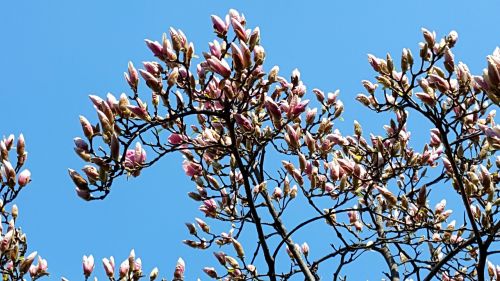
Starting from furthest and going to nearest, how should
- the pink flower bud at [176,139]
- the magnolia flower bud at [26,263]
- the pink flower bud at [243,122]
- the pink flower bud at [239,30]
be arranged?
the magnolia flower bud at [26,263] → the pink flower bud at [176,139] → the pink flower bud at [243,122] → the pink flower bud at [239,30]

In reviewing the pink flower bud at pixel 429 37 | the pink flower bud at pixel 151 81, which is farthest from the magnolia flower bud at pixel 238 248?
the pink flower bud at pixel 429 37

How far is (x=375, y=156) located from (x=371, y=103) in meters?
0.39

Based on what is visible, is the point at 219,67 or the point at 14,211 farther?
the point at 14,211

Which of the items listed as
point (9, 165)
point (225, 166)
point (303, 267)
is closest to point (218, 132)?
point (225, 166)

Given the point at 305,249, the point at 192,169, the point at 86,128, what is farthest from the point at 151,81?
the point at 305,249

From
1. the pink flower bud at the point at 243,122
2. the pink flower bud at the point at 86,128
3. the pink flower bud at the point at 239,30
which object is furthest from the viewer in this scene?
the pink flower bud at the point at 243,122

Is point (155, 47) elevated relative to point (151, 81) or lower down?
elevated

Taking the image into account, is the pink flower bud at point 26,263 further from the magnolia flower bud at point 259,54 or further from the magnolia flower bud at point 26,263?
the magnolia flower bud at point 259,54

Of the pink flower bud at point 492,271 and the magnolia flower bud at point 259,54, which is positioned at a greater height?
the magnolia flower bud at point 259,54

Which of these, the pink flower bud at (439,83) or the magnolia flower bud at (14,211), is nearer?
the pink flower bud at (439,83)

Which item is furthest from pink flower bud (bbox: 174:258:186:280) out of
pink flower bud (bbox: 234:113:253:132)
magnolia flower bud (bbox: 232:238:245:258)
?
pink flower bud (bbox: 234:113:253:132)

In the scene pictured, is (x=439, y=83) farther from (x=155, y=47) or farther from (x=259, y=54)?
(x=155, y=47)

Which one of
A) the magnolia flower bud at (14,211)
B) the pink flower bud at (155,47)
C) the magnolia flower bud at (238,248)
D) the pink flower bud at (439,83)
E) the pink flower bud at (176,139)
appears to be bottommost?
the magnolia flower bud at (14,211)

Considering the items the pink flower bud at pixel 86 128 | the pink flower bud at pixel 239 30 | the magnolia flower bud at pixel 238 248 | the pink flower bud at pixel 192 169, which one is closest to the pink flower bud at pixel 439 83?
the pink flower bud at pixel 239 30
